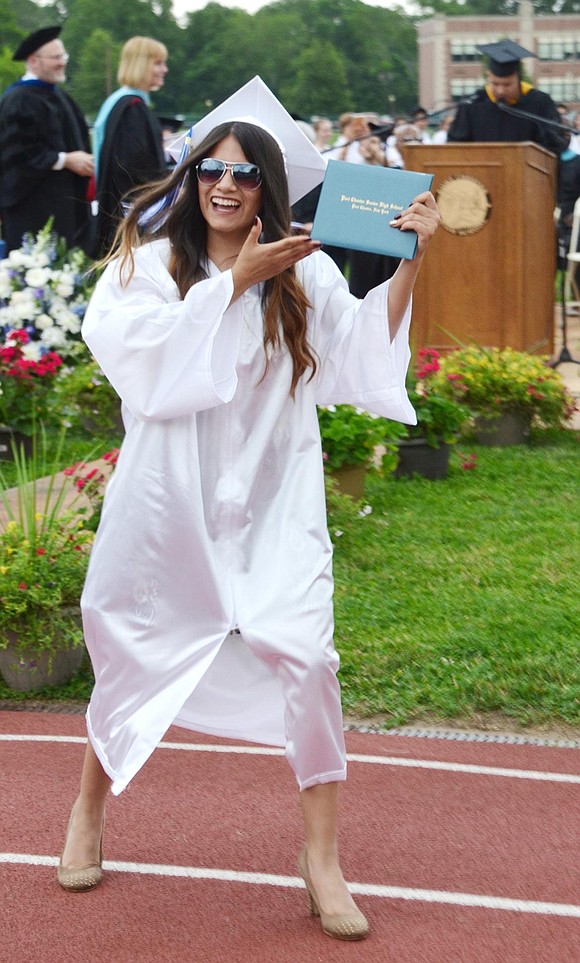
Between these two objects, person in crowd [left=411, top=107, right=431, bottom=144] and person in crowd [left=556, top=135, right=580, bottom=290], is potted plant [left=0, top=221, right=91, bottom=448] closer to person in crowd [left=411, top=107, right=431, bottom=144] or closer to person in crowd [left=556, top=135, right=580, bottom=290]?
person in crowd [left=411, top=107, right=431, bottom=144]

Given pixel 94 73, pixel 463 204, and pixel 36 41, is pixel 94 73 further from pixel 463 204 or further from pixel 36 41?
pixel 463 204

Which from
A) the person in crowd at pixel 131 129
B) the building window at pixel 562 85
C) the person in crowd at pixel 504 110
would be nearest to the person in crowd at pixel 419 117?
the person in crowd at pixel 504 110

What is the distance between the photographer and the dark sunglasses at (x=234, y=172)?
3.39 m

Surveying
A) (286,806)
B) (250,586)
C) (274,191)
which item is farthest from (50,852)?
(274,191)

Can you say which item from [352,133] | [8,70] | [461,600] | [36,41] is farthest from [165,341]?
[8,70]

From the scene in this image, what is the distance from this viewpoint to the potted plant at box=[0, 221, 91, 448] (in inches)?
339

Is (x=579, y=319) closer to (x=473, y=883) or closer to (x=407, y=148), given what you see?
(x=407, y=148)

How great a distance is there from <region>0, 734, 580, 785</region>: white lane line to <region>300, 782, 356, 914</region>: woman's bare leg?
1.17m

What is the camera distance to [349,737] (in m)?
4.86

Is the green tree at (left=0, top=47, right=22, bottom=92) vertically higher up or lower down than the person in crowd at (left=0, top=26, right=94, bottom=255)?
lower down

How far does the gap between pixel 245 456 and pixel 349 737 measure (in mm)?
1746

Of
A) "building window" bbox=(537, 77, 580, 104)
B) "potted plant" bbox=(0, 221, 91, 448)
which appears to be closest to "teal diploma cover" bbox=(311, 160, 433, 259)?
"potted plant" bbox=(0, 221, 91, 448)

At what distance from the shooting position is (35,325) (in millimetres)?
9023

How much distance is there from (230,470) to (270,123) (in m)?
0.86
